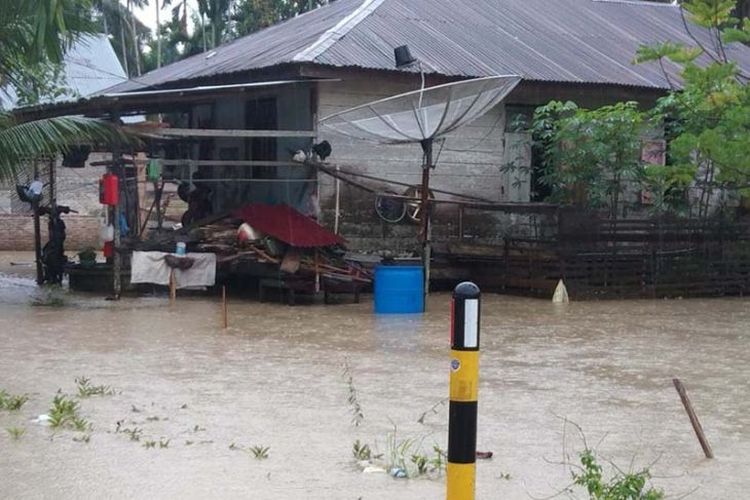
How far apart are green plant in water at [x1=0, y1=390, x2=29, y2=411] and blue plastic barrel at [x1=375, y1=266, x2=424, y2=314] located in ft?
23.5

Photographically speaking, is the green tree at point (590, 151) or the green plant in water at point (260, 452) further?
the green tree at point (590, 151)

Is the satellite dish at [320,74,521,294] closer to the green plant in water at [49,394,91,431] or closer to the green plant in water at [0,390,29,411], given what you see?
the green plant in water at [0,390,29,411]

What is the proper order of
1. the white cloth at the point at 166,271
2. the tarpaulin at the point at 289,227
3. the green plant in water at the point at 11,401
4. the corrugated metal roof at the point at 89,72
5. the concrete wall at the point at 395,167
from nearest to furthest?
the green plant in water at the point at 11,401 < the tarpaulin at the point at 289,227 < the white cloth at the point at 166,271 < the concrete wall at the point at 395,167 < the corrugated metal roof at the point at 89,72

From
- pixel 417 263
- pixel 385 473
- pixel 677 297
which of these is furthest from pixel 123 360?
pixel 677 297

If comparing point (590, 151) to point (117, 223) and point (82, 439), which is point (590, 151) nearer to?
point (117, 223)

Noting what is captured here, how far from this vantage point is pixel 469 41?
1975cm

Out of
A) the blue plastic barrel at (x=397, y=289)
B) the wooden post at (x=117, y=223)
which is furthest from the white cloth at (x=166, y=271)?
the blue plastic barrel at (x=397, y=289)

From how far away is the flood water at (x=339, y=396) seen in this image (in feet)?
21.0

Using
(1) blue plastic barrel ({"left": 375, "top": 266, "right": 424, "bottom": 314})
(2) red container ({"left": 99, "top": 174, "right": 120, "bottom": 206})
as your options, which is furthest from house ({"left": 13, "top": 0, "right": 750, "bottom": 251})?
(1) blue plastic barrel ({"left": 375, "top": 266, "right": 424, "bottom": 314})

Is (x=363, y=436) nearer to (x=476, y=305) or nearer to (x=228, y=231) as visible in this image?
(x=476, y=305)

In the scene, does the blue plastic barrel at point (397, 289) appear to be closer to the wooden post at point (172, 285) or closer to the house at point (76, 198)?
the wooden post at point (172, 285)

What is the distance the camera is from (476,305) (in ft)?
15.1

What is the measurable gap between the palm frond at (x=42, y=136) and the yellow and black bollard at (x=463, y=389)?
11.5 metres

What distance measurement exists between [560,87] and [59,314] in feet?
30.8
